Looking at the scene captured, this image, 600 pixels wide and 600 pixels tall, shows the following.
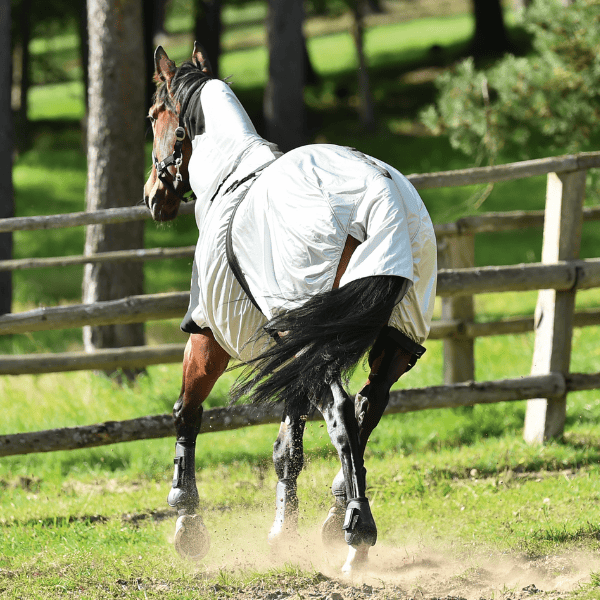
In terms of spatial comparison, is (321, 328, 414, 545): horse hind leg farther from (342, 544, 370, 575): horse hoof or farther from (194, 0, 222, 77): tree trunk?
(194, 0, 222, 77): tree trunk

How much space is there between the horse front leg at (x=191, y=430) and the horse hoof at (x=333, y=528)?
0.62 meters

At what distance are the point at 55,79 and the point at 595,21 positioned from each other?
17.1m

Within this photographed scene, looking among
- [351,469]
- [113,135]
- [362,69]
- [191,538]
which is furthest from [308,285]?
[362,69]

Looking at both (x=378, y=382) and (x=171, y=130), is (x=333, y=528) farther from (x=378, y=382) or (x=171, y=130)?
(x=171, y=130)

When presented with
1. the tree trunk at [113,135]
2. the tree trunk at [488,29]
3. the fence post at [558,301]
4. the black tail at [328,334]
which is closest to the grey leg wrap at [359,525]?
the black tail at [328,334]

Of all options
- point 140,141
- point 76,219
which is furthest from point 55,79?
point 76,219

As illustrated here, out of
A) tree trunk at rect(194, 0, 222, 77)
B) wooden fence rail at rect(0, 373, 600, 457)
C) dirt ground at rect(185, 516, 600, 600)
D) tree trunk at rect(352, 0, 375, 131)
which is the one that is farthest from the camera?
tree trunk at rect(194, 0, 222, 77)

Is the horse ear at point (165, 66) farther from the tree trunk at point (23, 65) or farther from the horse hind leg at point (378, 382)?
the tree trunk at point (23, 65)

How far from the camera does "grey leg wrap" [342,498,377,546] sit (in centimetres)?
265

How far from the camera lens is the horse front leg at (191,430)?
11.3 ft

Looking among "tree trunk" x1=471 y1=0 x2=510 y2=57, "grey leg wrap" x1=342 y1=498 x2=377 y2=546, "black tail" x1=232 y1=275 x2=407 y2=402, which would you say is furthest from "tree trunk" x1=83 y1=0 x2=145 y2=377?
"tree trunk" x1=471 y1=0 x2=510 y2=57

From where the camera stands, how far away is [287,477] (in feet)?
10.5

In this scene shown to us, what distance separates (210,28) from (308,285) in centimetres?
1691

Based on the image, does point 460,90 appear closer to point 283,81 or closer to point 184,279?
point 184,279
